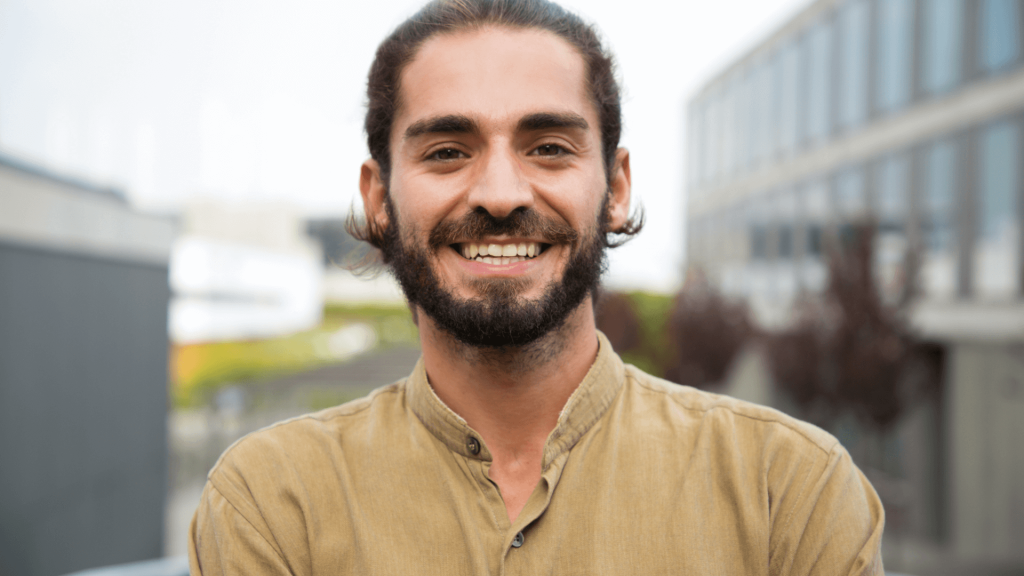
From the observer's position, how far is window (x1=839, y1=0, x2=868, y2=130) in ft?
53.3

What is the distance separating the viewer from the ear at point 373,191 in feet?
7.36

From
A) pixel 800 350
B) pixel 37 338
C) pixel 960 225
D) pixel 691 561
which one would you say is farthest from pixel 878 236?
pixel 691 561

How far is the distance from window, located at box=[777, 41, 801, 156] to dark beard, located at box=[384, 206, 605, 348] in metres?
19.2

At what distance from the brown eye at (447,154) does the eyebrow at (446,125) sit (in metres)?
0.05

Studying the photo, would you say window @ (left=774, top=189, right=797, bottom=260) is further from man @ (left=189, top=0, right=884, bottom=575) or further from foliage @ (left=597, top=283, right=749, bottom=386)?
man @ (left=189, top=0, right=884, bottom=575)

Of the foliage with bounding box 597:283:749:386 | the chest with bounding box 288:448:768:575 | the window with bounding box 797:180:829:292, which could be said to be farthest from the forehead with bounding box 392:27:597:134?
the window with bounding box 797:180:829:292

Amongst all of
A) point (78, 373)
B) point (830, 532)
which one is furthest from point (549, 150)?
point (78, 373)

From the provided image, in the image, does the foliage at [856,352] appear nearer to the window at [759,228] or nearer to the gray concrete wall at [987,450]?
the gray concrete wall at [987,450]

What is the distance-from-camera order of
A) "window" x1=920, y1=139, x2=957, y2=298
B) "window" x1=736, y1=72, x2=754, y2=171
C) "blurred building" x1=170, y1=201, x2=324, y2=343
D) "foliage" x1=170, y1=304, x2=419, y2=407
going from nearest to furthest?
"window" x1=920, y1=139, x2=957, y2=298 → "window" x1=736, y1=72, x2=754, y2=171 → "blurred building" x1=170, y1=201, x2=324, y2=343 → "foliage" x1=170, y1=304, x2=419, y2=407

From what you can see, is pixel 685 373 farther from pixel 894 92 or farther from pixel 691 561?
pixel 691 561

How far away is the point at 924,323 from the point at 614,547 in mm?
13211

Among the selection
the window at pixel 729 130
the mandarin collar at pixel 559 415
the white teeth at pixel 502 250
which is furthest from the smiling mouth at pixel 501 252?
the window at pixel 729 130

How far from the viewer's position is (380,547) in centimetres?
175

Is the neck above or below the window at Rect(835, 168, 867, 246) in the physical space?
below
